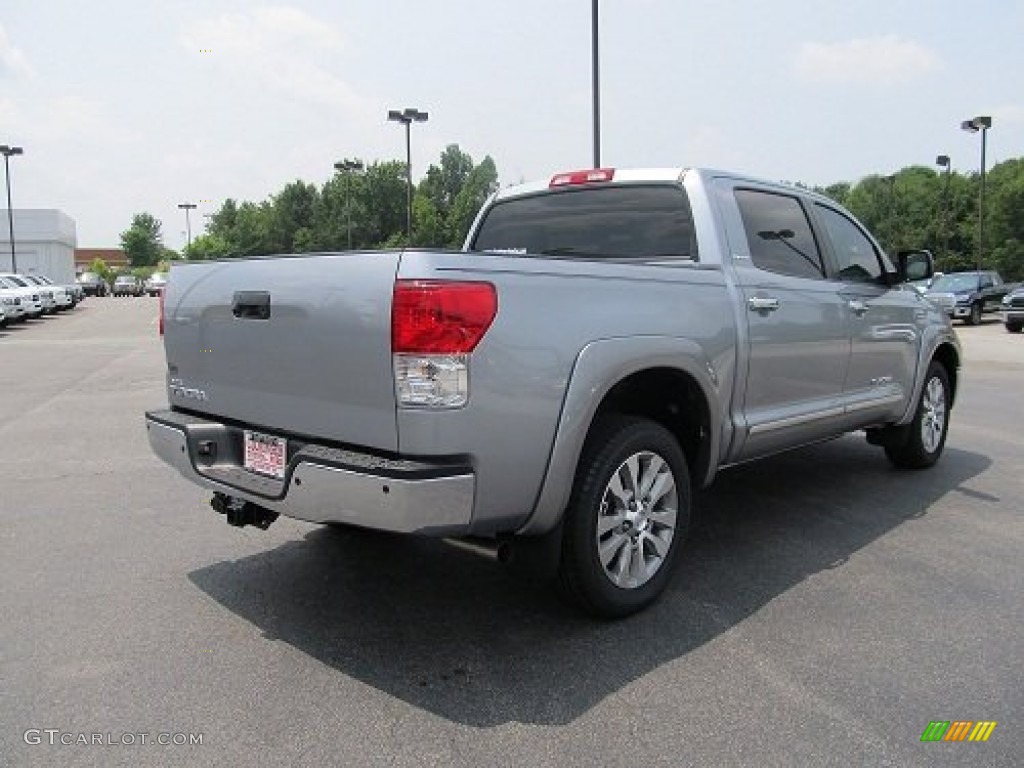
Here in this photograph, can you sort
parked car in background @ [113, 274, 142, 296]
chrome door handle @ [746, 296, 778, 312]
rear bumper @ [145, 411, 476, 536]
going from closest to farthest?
rear bumper @ [145, 411, 476, 536], chrome door handle @ [746, 296, 778, 312], parked car in background @ [113, 274, 142, 296]

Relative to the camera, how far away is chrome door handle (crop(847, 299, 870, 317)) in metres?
5.25

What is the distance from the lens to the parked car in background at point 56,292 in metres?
33.0

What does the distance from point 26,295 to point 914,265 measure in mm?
29435

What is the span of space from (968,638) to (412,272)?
2.68m

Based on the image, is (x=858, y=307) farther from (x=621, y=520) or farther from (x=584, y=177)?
(x=621, y=520)

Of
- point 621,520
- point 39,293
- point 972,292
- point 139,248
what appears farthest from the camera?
point 139,248

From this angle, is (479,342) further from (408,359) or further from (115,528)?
(115,528)

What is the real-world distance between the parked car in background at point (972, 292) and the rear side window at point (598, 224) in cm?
2376

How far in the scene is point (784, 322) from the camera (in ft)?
15.0

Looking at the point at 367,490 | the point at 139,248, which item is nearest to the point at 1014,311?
the point at 367,490

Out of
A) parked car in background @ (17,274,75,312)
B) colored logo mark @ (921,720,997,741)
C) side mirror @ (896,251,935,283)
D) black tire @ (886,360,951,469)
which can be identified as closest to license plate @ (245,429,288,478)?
colored logo mark @ (921,720,997,741)

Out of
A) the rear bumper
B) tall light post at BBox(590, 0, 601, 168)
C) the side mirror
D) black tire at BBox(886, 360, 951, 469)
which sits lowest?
black tire at BBox(886, 360, 951, 469)

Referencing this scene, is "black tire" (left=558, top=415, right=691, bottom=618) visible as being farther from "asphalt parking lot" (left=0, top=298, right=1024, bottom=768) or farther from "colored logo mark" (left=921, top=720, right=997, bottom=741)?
"colored logo mark" (left=921, top=720, right=997, bottom=741)

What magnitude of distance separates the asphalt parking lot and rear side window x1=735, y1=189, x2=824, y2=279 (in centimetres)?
152
